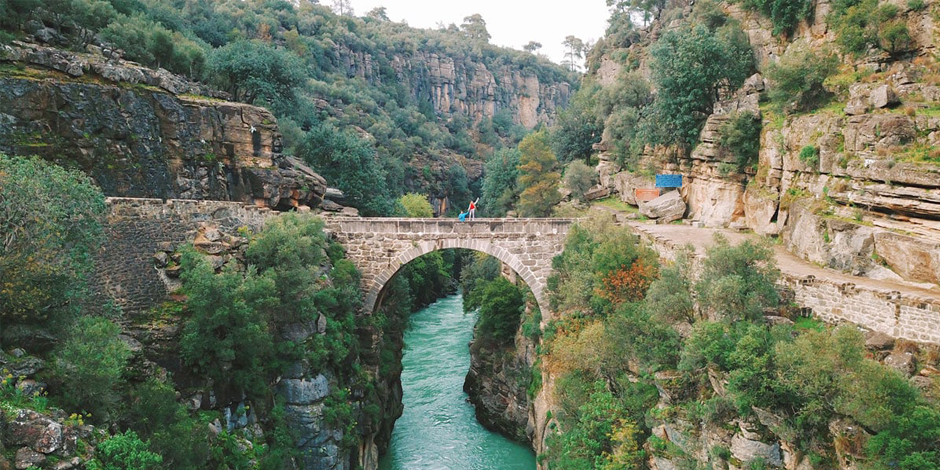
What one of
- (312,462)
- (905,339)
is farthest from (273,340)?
(905,339)

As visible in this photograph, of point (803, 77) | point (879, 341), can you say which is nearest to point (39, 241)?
point (879, 341)

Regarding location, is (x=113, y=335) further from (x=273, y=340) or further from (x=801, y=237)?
(x=801, y=237)

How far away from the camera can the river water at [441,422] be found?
83.0 ft

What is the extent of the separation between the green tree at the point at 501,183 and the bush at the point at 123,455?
38.9m

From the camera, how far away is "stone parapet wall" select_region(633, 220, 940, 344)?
12422 mm

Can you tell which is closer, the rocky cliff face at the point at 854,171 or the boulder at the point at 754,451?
the boulder at the point at 754,451

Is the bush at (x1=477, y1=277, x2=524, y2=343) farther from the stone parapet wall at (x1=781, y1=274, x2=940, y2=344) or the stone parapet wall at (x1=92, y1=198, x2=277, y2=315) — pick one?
the stone parapet wall at (x1=781, y1=274, x2=940, y2=344)

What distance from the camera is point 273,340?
18.1m

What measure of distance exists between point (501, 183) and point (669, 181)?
2222 cm

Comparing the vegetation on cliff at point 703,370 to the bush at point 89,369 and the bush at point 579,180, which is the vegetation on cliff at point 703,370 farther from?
the bush at point 579,180

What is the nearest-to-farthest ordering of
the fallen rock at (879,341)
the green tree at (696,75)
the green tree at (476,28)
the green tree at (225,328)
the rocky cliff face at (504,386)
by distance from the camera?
the fallen rock at (879,341)
the green tree at (225,328)
the rocky cliff face at (504,386)
the green tree at (696,75)
the green tree at (476,28)

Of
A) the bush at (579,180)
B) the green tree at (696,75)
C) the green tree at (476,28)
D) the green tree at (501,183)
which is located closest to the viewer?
the green tree at (696,75)

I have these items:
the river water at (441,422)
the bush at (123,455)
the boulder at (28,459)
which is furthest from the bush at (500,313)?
the boulder at (28,459)

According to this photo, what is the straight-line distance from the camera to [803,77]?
21828 mm
